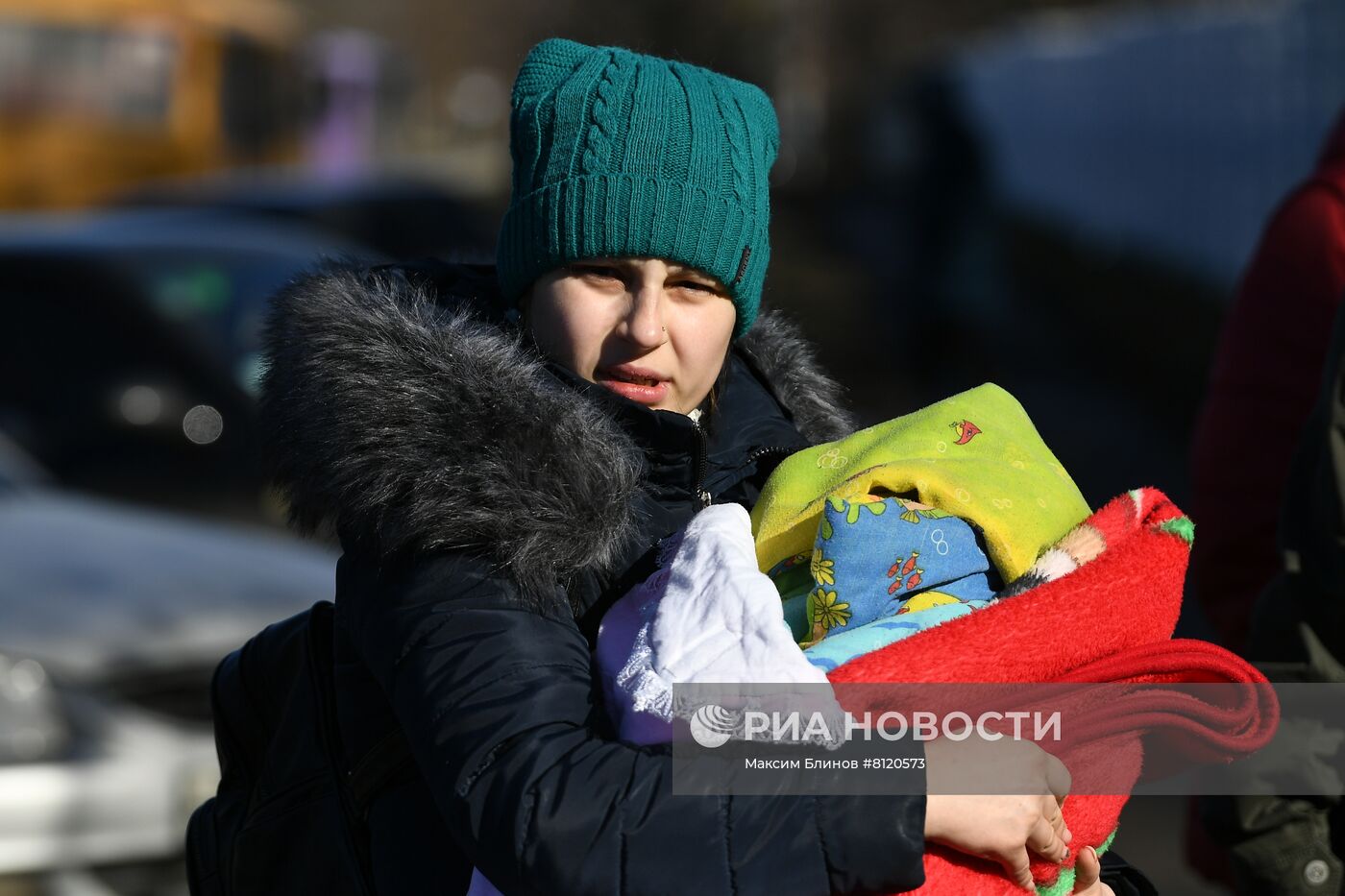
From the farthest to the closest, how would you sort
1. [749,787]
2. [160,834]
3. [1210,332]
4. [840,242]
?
1. [840,242]
2. [1210,332]
3. [160,834]
4. [749,787]

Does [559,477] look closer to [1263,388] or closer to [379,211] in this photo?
[1263,388]

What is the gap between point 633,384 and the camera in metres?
1.99

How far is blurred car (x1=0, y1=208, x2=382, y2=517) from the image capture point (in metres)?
6.03

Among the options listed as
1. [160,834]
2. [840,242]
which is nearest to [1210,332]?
[160,834]

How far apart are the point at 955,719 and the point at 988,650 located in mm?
77

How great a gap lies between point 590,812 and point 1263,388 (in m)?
1.69

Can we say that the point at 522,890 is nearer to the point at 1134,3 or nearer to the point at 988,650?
the point at 988,650

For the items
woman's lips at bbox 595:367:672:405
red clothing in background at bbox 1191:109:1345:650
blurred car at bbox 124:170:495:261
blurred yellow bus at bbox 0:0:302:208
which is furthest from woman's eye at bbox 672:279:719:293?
blurred yellow bus at bbox 0:0:302:208

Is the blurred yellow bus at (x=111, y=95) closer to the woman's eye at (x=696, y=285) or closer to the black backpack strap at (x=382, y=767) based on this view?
the woman's eye at (x=696, y=285)

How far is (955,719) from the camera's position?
169cm

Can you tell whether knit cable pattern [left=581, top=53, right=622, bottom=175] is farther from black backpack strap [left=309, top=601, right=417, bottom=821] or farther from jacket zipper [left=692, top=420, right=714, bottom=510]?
black backpack strap [left=309, top=601, right=417, bottom=821]

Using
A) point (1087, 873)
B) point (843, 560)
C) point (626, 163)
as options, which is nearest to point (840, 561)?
point (843, 560)

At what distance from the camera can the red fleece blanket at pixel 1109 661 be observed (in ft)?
5.51

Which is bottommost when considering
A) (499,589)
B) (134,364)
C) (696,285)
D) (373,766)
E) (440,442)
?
(134,364)
